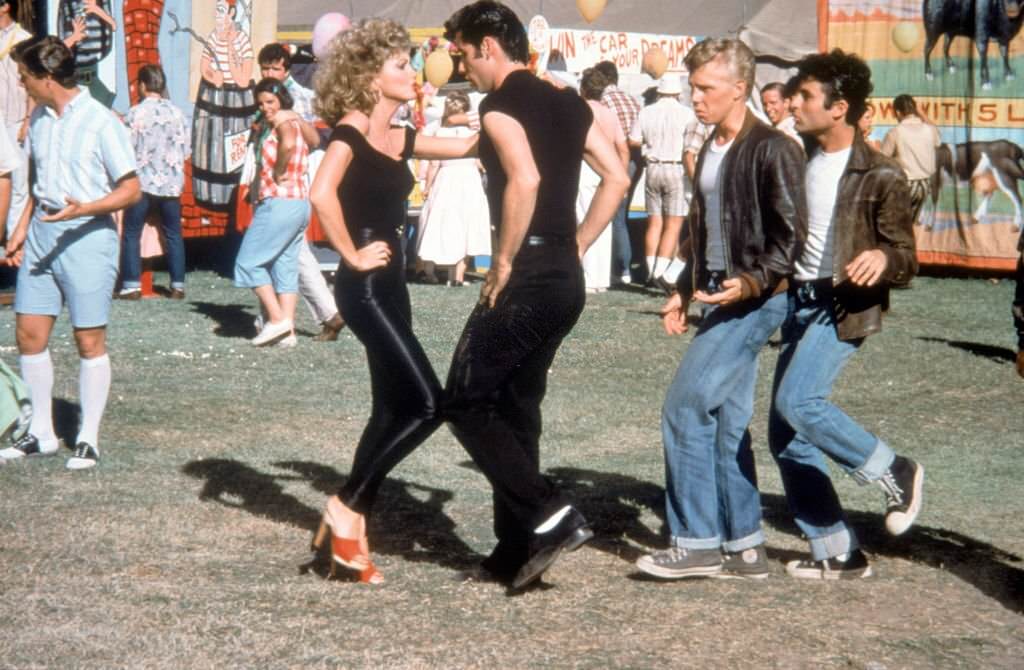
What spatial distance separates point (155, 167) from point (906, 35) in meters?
8.50

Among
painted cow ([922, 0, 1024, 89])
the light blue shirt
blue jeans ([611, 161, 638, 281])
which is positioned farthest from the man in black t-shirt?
painted cow ([922, 0, 1024, 89])

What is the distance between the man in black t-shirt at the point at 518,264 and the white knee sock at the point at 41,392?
2926 mm

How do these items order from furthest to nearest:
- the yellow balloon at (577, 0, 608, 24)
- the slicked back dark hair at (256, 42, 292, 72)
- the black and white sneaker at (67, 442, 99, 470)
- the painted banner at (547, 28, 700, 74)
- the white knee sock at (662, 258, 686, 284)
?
the yellow balloon at (577, 0, 608, 24) < the painted banner at (547, 28, 700, 74) < the white knee sock at (662, 258, 686, 284) < the slicked back dark hair at (256, 42, 292, 72) < the black and white sneaker at (67, 442, 99, 470)

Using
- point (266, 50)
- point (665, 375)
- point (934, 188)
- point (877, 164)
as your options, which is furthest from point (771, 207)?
point (934, 188)


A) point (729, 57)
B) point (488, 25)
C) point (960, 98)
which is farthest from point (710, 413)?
point (960, 98)

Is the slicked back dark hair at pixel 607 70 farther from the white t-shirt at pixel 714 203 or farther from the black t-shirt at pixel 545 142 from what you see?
the black t-shirt at pixel 545 142

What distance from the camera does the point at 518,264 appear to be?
5.17m

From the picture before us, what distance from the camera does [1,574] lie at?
551cm

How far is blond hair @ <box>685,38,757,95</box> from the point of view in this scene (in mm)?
5426

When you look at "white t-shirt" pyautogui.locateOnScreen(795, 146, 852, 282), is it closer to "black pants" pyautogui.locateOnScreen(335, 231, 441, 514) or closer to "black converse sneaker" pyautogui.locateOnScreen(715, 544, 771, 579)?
"black converse sneaker" pyautogui.locateOnScreen(715, 544, 771, 579)

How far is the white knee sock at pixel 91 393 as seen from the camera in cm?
743

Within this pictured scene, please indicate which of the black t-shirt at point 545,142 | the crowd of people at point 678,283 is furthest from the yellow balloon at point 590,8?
the black t-shirt at point 545,142

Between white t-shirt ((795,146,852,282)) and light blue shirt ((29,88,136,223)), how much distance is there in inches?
123

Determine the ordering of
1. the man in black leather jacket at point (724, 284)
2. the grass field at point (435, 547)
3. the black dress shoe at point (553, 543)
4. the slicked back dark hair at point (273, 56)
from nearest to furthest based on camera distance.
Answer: the grass field at point (435, 547) → the black dress shoe at point (553, 543) → the man in black leather jacket at point (724, 284) → the slicked back dark hair at point (273, 56)
